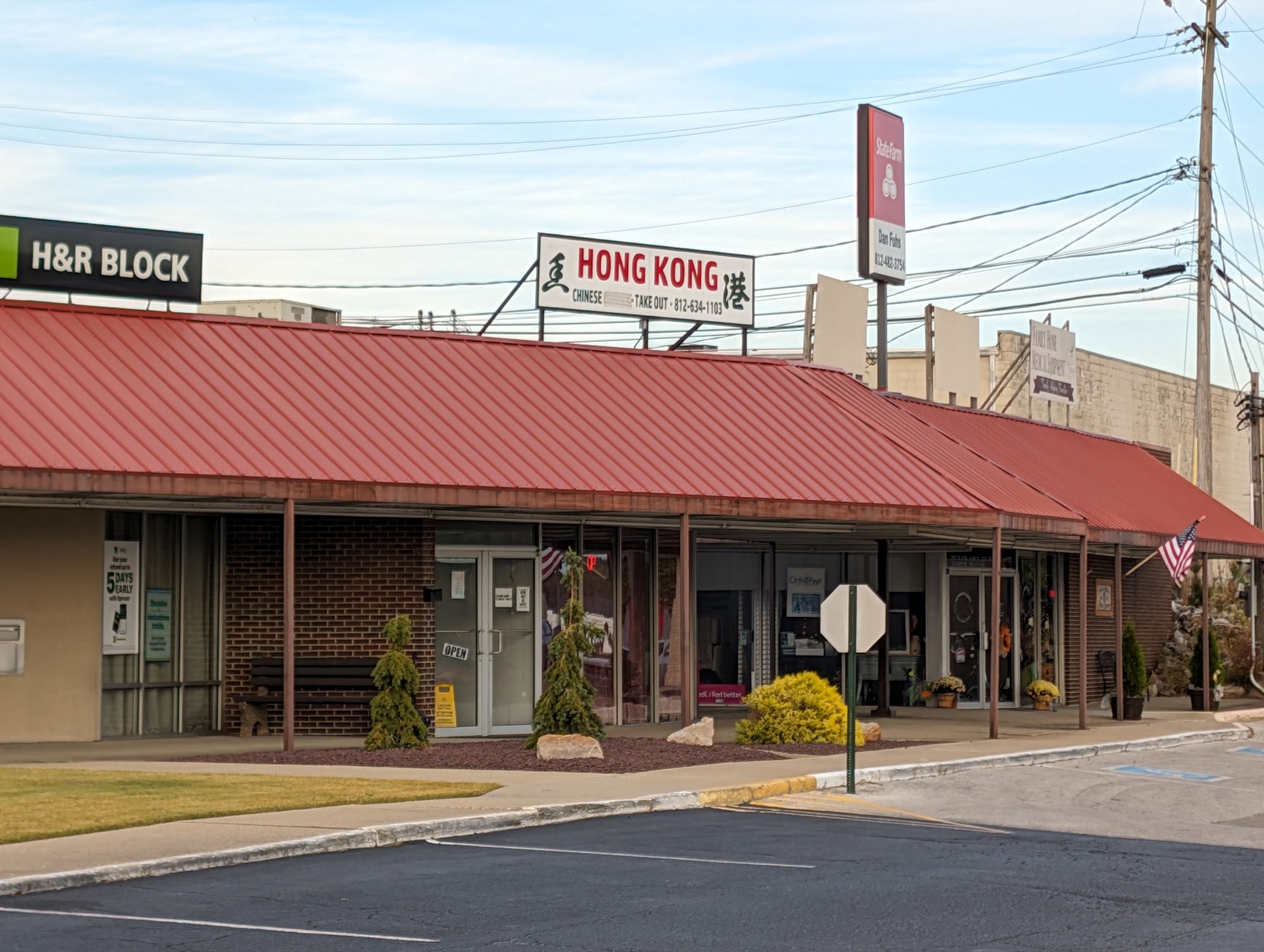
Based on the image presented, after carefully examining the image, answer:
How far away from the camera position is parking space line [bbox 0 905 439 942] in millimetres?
9406

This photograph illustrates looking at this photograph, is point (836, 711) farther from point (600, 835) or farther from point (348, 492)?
point (600, 835)

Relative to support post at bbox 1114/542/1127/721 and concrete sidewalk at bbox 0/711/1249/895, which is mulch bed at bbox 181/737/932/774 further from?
support post at bbox 1114/542/1127/721

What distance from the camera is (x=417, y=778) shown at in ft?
56.6

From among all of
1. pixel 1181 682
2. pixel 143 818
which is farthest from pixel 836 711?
pixel 1181 682

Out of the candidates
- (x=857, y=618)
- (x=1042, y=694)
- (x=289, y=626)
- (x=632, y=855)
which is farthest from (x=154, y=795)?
(x=1042, y=694)

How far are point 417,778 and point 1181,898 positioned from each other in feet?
27.7

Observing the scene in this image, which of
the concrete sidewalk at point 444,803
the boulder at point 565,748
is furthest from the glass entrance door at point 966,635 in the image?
the boulder at point 565,748

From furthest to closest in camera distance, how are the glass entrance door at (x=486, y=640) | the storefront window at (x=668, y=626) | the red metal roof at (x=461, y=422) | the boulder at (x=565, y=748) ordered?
the storefront window at (x=668, y=626) < the glass entrance door at (x=486, y=640) < the red metal roof at (x=461, y=422) < the boulder at (x=565, y=748)

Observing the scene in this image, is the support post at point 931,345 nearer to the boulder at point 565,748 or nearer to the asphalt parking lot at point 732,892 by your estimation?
the boulder at point 565,748

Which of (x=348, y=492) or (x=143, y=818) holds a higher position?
(x=348, y=492)

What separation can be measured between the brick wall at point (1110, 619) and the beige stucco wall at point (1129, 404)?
1010 centimetres

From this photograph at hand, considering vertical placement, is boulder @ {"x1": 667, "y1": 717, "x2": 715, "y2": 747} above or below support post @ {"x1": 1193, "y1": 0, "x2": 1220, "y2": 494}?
below

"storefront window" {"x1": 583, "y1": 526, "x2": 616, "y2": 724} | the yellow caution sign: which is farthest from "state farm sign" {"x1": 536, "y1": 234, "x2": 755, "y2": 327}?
the yellow caution sign

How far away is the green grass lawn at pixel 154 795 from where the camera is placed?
539 inches
